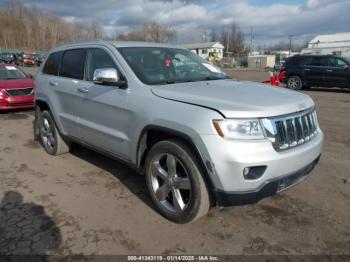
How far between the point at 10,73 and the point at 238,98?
10318 millimetres

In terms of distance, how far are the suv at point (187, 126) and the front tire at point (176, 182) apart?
0.03 ft

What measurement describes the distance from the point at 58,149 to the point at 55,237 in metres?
2.73

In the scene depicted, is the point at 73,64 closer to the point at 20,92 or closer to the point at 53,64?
the point at 53,64

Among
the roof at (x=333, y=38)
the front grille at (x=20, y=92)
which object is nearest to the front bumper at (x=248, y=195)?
the front grille at (x=20, y=92)

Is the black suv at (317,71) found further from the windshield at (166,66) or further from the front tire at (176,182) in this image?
the front tire at (176,182)

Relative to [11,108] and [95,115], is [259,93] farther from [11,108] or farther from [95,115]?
[11,108]

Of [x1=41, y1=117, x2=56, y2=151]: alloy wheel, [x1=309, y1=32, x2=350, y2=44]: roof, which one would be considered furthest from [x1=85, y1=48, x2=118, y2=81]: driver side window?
[x1=309, y1=32, x2=350, y2=44]: roof

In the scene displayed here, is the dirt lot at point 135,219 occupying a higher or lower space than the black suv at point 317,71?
lower

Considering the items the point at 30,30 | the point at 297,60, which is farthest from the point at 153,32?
the point at 297,60

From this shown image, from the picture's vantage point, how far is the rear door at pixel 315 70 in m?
16.2

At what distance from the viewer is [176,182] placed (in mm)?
3418

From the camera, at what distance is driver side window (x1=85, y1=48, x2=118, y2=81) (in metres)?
4.29

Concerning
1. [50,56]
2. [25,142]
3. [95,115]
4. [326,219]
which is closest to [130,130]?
[95,115]

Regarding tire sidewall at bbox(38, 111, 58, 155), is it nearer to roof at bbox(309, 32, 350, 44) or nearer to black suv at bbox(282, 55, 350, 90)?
black suv at bbox(282, 55, 350, 90)
